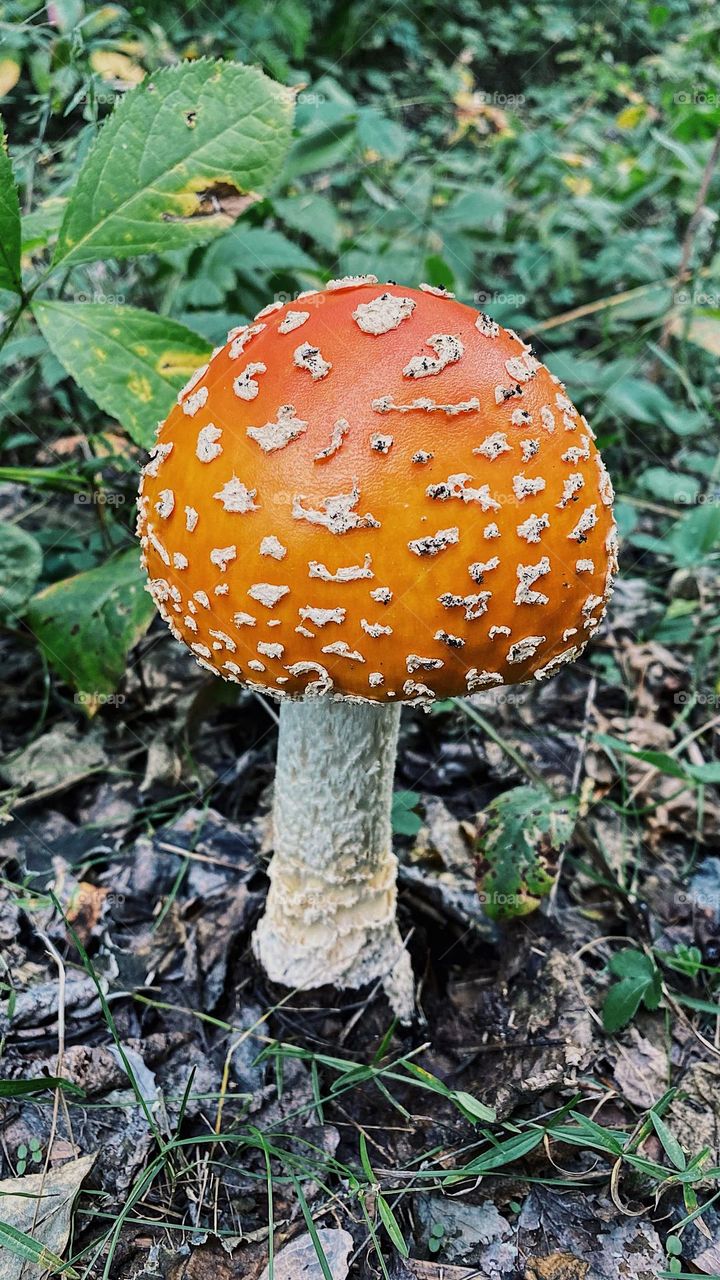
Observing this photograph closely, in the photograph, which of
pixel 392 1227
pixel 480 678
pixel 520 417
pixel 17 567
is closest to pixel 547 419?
pixel 520 417

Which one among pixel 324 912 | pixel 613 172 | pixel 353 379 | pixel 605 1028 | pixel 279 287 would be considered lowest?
pixel 605 1028

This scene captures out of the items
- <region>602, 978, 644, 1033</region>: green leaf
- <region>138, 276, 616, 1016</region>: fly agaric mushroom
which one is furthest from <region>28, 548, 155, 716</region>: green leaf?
<region>602, 978, 644, 1033</region>: green leaf

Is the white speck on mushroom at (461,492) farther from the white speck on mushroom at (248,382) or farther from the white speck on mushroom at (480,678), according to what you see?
the white speck on mushroom at (248,382)

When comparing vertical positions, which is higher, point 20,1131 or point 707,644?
point 20,1131

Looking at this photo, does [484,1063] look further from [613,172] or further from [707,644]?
[613,172]

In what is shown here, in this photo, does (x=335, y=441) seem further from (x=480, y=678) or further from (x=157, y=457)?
(x=480, y=678)

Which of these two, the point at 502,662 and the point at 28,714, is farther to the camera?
the point at 28,714

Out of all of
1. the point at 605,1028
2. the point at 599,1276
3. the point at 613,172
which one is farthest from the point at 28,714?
the point at 613,172

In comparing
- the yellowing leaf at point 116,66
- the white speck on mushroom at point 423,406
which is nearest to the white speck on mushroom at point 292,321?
the white speck on mushroom at point 423,406

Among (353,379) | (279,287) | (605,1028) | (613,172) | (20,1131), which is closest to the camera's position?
(353,379)
